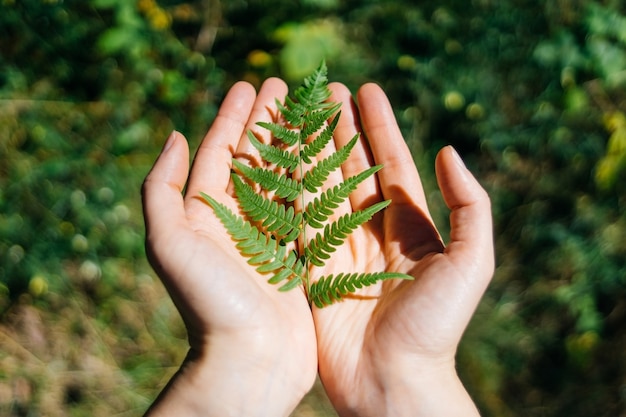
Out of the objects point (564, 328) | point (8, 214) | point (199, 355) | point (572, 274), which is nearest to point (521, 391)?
point (564, 328)

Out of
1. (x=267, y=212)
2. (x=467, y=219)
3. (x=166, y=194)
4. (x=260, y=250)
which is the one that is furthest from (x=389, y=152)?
(x=166, y=194)

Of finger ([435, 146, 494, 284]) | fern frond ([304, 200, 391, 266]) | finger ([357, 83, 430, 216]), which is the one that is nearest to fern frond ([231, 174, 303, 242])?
fern frond ([304, 200, 391, 266])

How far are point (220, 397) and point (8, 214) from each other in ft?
8.68

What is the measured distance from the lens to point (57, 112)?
453 centimetres

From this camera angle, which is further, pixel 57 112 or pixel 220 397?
pixel 57 112

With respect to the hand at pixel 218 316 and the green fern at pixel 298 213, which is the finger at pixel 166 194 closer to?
the hand at pixel 218 316

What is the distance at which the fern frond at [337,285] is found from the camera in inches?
100

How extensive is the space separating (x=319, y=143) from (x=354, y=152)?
1.36 feet

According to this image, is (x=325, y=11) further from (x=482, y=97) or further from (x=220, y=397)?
(x=220, y=397)

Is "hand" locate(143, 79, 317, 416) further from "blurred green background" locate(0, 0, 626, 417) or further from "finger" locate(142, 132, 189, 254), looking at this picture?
"blurred green background" locate(0, 0, 626, 417)

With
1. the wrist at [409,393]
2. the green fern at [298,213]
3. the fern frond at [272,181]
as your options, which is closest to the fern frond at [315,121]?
the green fern at [298,213]

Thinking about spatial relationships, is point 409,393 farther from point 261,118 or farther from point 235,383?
point 261,118

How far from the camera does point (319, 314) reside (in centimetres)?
282

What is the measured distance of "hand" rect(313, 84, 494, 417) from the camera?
2520 mm
